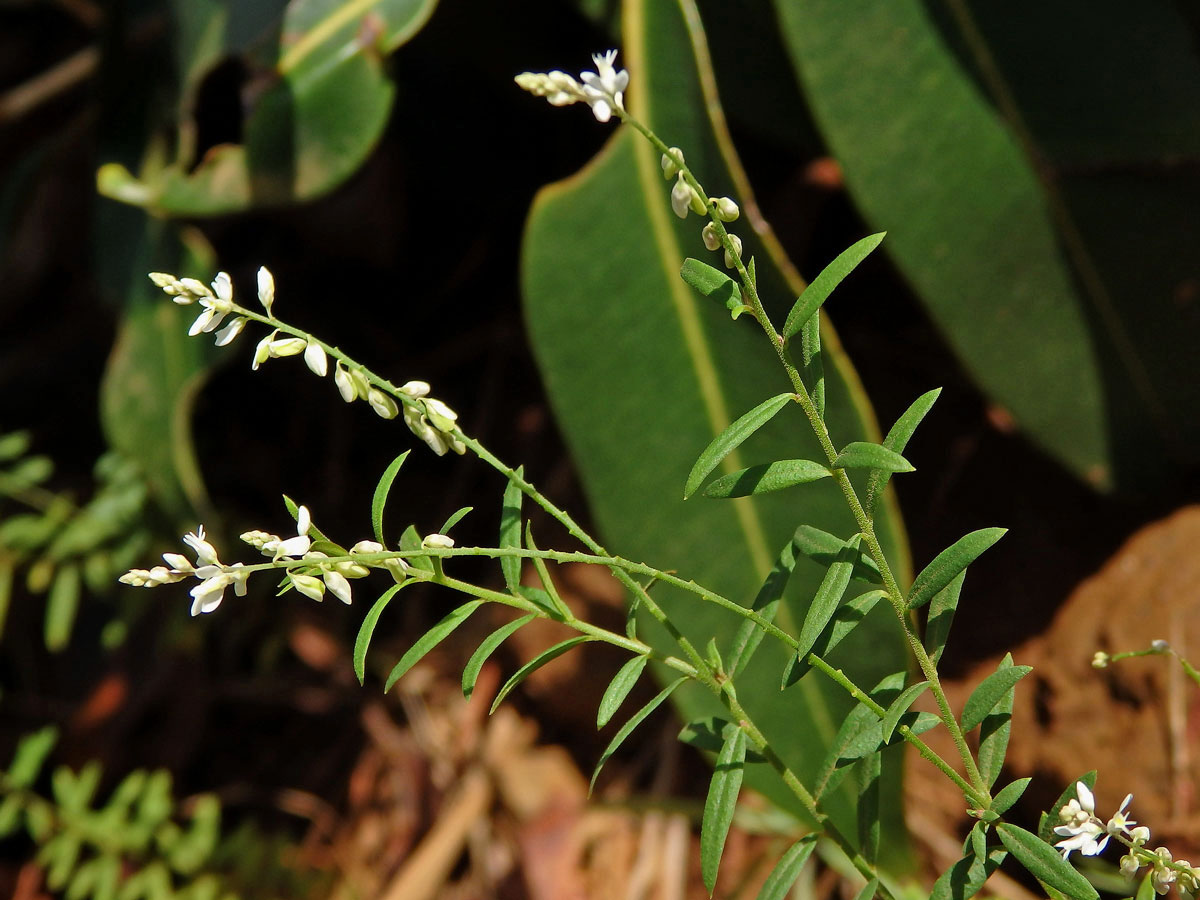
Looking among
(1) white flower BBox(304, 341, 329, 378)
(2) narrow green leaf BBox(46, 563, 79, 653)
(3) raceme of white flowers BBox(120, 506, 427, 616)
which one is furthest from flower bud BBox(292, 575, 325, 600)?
(2) narrow green leaf BBox(46, 563, 79, 653)

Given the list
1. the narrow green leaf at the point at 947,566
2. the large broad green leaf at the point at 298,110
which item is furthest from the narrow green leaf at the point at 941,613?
the large broad green leaf at the point at 298,110

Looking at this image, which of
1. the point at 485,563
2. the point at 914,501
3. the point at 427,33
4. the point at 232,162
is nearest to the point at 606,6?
the point at 427,33

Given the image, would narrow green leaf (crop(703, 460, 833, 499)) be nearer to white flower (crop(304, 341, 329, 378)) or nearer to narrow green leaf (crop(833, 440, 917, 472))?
narrow green leaf (crop(833, 440, 917, 472))

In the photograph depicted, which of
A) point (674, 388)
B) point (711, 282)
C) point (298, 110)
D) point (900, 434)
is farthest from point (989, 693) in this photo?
point (298, 110)

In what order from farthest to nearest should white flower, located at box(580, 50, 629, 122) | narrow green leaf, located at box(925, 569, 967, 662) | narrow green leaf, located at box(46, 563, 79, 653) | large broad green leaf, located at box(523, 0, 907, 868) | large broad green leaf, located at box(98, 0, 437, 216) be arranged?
narrow green leaf, located at box(46, 563, 79, 653) < large broad green leaf, located at box(98, 0, 437, 216) < large broad green leaf, located at box(523, 0, 907, 868) < narrow green leaf, located at box(925, 569, 967, 662) < white flower, located at box(580, 50, 629, 122)

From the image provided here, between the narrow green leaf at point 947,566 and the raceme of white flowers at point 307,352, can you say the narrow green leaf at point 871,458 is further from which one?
the raceme of white flowers at point 307,352

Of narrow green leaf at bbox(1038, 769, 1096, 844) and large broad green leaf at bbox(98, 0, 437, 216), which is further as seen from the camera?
large broad green leaf at bbox(98, 0, 437, 216)

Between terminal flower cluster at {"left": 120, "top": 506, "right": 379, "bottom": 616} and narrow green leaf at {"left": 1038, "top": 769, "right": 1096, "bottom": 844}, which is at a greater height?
terminal flower cluster at {"left": 120, "top": 506, "right": 379, "bottom": 616}
